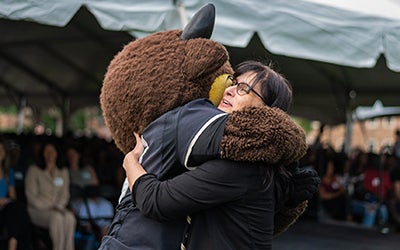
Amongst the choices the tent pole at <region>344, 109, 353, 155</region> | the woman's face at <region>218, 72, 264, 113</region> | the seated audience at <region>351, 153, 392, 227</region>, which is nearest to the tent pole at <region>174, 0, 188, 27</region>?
the woman's face at <region>218, 72, 264, 113</region>

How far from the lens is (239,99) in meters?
2.04

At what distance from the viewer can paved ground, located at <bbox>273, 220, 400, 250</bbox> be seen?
6738 millimetres

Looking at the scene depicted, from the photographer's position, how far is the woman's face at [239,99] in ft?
6.60

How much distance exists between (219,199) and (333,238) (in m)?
5.94

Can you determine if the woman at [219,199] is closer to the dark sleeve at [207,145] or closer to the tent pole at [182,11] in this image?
the dark sleeve at [207,145]

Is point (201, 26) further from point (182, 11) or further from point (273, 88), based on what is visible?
point (182, 11)

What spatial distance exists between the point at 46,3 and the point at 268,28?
1616 millimetres

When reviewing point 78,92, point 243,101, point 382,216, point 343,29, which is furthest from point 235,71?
point 78,92

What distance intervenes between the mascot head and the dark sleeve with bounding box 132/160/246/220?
0.94 ft

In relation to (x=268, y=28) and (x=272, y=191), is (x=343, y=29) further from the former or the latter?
(x=272, y=191)

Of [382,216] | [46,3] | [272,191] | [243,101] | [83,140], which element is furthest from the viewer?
[382,216]

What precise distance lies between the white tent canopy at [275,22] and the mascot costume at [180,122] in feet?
6.56

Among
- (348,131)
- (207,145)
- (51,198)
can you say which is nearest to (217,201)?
(207,145)

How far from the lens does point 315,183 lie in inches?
84.0
